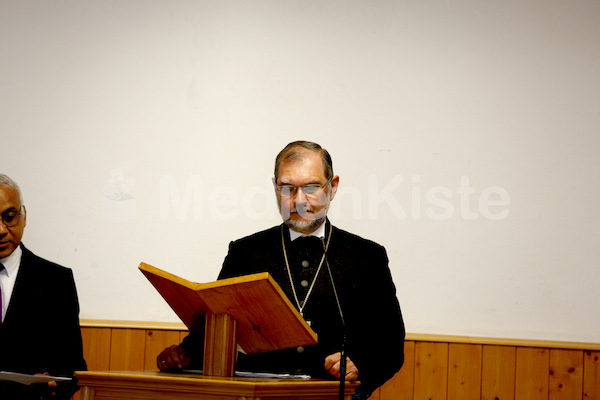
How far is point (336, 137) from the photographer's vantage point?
366 centimetres

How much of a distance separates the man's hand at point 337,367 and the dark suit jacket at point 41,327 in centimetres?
114

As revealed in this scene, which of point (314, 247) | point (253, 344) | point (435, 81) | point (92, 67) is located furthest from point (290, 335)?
point (92, 67)

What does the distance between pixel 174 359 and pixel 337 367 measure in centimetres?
53

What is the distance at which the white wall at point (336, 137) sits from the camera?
353 cm

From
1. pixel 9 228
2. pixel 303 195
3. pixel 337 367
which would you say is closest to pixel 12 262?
pixel 9 228

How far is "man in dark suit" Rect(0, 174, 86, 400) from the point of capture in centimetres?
295


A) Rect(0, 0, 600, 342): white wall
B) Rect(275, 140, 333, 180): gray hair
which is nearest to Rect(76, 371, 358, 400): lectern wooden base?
Rect(275, 140, 333, 180): gray hair

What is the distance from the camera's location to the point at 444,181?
11.8ft

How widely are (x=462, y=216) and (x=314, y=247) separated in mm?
961

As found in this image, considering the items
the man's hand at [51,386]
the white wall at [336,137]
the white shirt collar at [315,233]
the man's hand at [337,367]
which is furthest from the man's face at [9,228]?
the man's hand at [337,367]

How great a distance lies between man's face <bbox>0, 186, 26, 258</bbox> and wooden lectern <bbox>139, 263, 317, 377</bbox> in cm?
98

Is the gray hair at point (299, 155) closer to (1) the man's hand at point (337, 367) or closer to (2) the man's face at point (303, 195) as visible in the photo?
(2) the man's face at point (303, 195)

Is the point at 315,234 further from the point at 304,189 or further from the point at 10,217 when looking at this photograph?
the point at 10,217

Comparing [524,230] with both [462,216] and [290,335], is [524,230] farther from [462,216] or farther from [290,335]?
[290,335]
